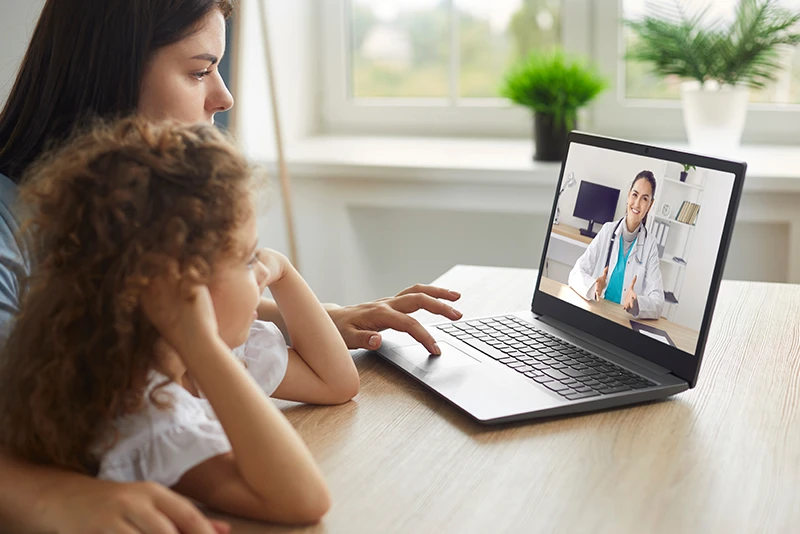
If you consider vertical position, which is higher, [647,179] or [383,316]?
[647,179]

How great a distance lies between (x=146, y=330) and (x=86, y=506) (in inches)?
4.9

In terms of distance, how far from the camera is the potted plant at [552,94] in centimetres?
201

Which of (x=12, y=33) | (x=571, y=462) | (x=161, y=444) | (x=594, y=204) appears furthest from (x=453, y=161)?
(x=161, y=444)

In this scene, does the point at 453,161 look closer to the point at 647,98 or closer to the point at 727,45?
the point at 647,98

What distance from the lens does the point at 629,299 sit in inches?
38.2

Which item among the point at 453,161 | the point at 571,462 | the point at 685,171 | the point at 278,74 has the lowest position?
the point at 571,462

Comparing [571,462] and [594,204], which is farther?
[594,204]

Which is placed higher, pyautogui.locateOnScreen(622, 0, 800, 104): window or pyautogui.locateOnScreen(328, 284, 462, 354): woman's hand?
pyautogui.locateOnScreen(622, 0, 800, 104): window

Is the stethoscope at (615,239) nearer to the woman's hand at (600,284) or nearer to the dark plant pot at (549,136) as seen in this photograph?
the woman's hand at (600,284)

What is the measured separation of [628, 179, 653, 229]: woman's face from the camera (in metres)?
0.96

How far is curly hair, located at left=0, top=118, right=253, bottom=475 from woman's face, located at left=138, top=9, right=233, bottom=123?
39cm

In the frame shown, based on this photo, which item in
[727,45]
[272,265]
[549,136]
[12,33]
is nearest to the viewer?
[272,265]

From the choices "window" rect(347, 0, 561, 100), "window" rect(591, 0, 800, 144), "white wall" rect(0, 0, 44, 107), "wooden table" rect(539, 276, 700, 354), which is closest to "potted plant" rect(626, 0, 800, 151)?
"window" rect(591, 0, 800, 144)

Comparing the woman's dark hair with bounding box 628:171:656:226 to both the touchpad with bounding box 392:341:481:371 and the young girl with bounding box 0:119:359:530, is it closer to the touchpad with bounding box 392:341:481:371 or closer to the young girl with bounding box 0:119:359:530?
the touchpad with bounding box 392:341:481:371
